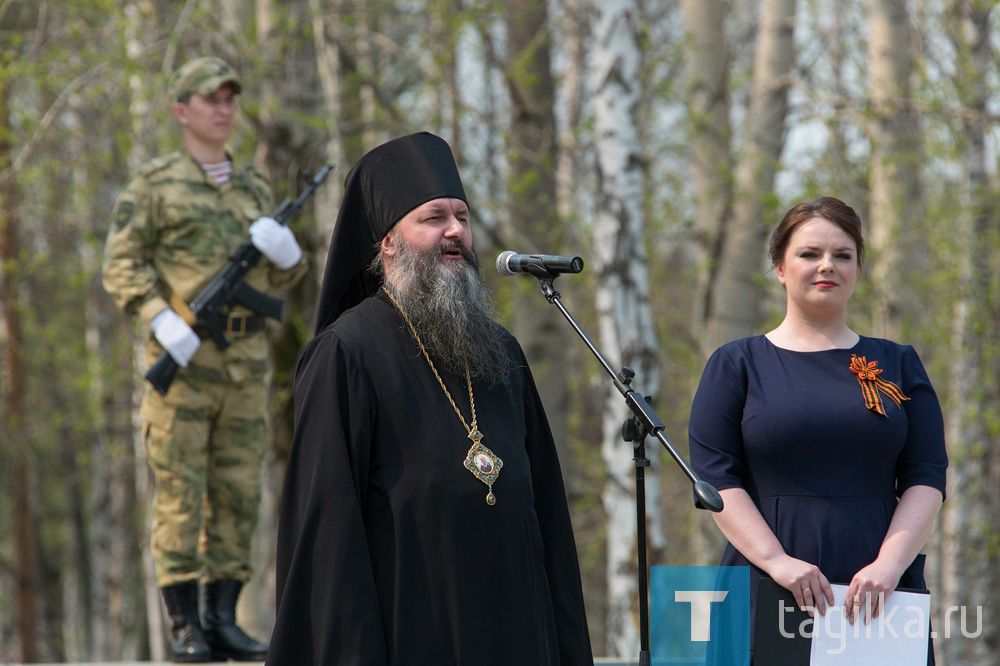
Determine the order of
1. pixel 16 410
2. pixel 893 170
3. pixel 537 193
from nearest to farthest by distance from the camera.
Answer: pixel 893 170
pixel 537 193
pixel 16 410

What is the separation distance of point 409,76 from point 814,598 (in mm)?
10791

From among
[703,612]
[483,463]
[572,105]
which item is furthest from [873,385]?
[572,105]

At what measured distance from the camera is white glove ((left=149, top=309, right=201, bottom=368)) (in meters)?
4.99

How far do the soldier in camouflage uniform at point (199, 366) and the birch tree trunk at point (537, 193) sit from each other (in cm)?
577

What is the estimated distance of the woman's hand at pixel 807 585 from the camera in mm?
3303

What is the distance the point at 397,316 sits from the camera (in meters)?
3.40

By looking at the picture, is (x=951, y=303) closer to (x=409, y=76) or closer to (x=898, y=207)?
(x=898, y=207)

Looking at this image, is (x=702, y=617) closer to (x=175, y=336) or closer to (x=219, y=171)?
(x=175, y=336)

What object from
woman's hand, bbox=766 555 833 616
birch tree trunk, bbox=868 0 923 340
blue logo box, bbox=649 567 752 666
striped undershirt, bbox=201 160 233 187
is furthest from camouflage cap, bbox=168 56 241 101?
birch tree trunk, bbox=868 0 923 340

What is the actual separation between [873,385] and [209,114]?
132 inches

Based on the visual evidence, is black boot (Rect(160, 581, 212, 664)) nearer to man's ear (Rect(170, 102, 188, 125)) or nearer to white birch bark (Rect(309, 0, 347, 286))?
man's ear (Rect(170, 102, 188, 125))

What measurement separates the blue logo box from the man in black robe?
0.48m

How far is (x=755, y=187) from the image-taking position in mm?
11141

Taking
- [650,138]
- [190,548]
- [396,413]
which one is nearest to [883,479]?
[396,413]
